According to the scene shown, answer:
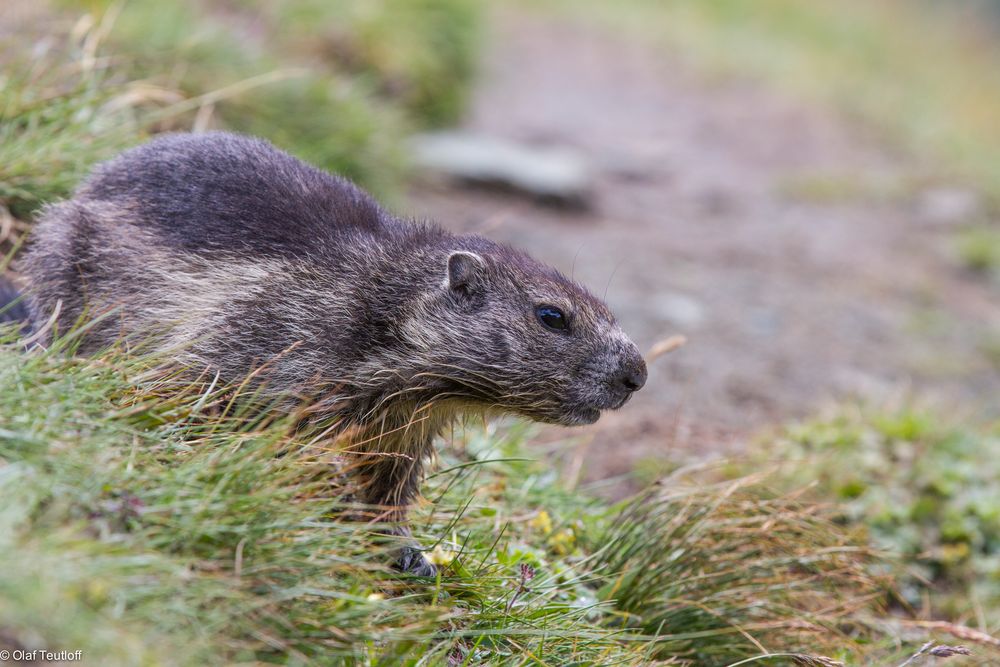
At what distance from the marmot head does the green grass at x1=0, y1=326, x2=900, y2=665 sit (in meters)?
0.41

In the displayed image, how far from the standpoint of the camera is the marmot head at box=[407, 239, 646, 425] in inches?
161

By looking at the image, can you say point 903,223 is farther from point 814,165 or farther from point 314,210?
point 314,210

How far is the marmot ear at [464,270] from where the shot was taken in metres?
4.19

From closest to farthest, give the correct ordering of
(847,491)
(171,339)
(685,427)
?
1. (171,339)
2. (847,491)
3. (685,427)

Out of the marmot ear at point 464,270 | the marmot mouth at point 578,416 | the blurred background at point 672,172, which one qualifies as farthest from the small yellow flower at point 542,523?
the marmot ear at point 464,270

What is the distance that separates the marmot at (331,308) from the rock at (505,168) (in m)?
6.18

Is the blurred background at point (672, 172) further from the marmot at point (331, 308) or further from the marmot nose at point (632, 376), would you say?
the marmot at point (331, 308)

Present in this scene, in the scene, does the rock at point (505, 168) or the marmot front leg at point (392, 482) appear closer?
the marmot front leg at point (392, 482)

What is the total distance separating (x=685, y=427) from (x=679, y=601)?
236 cm

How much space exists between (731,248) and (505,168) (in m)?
2.49

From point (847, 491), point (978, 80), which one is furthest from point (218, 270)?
point (978, 80)

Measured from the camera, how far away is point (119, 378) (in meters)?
3.57

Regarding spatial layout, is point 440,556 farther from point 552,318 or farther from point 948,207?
point 948,207

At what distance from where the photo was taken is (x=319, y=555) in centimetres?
321
